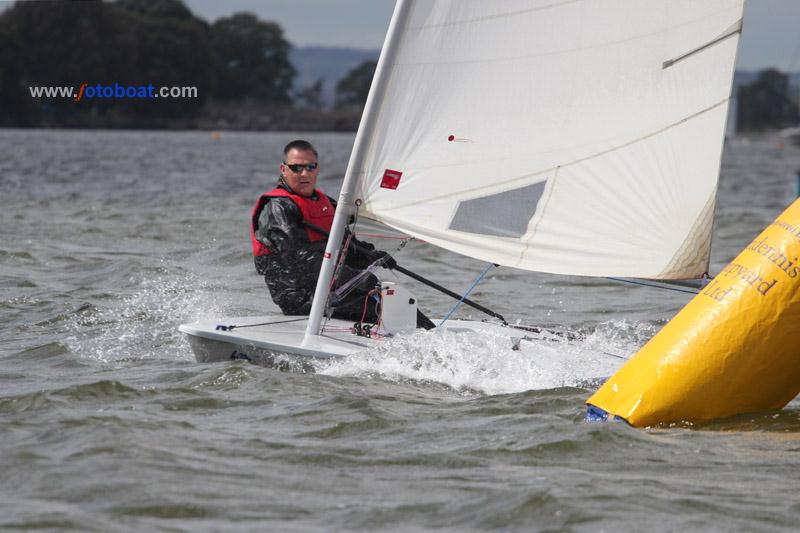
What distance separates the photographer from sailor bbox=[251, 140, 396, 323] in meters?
6.89

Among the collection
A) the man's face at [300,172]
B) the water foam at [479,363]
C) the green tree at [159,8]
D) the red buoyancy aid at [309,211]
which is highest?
the green tree at [159,8]

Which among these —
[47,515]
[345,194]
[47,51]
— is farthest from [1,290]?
[47,51]

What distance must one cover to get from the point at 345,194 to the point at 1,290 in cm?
415

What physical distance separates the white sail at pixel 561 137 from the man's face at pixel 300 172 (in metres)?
0.61

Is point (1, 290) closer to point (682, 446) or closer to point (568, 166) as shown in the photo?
point (568, 166)

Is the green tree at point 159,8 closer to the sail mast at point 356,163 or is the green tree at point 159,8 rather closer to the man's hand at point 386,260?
the man's hand at point 386,260

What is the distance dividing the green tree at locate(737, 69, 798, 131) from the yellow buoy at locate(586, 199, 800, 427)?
163 metres

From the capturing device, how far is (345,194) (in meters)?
6.43

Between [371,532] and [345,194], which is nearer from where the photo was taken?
[371,532]

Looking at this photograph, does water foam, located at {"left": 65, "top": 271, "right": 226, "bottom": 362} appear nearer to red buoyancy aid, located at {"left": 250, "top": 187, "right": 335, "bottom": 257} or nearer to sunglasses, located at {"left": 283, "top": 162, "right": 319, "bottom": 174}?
red buoyancy aid, located at {"left": 250, "top": 187, "right": 335, "bottom": 257}

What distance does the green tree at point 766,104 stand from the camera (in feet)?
545

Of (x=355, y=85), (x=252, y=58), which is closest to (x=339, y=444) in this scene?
(x=252, y=58)

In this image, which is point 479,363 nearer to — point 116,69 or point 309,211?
point 309,211

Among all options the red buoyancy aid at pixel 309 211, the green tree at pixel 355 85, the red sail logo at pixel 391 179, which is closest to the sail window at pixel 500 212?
the red sail logo at pixel 391 179
